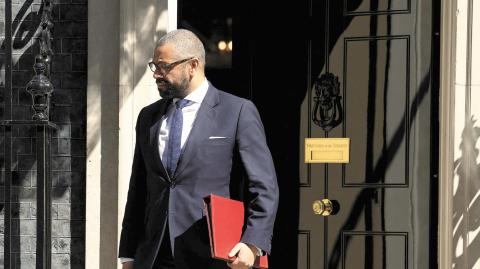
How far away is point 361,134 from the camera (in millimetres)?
6996

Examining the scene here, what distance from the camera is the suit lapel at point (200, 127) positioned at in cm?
483

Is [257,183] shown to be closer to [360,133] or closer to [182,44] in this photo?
[182,44]

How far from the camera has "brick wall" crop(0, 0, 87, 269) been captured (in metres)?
6.80

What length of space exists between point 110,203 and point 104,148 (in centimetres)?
34

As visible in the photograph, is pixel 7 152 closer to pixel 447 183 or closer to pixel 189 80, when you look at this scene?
pixel 189 80

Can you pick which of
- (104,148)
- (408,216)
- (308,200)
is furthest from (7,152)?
(408,216)

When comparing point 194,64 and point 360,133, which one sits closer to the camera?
point 194,64

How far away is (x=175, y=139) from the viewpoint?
192 inches

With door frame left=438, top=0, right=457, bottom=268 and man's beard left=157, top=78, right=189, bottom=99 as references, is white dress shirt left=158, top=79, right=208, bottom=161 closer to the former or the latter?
man's beard left=157, top=78, right=189, bottom=99

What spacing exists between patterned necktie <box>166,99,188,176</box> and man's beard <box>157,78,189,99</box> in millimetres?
61

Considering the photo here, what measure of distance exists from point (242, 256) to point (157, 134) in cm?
72

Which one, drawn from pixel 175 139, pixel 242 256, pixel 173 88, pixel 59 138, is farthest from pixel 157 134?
pixel 59 138

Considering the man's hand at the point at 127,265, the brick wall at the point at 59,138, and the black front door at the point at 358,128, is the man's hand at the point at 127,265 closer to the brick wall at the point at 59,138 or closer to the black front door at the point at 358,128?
the brick wall at the point at 59,138

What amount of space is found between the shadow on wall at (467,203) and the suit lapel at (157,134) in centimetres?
217
